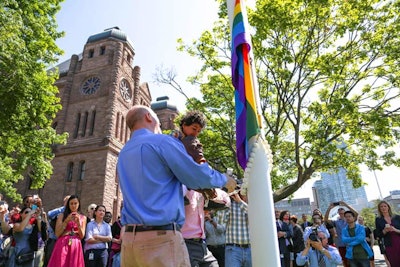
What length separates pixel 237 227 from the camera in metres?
5.05

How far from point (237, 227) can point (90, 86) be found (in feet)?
100

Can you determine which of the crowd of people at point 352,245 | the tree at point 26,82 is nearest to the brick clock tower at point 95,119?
the tree at point 26,82

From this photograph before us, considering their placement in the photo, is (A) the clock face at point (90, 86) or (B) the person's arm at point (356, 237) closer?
(B) the person's arm at point (356, 237)

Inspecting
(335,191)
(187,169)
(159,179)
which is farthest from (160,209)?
(335,191)

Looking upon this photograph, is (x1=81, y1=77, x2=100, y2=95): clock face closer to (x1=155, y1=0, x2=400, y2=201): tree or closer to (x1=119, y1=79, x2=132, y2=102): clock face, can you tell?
(x1=119, y1=79, x2=132, y2=102): clock face

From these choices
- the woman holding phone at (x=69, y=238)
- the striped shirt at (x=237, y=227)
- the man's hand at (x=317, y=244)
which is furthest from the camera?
the man's hand at (x=317, y=244)

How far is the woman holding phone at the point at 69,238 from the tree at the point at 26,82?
727cm

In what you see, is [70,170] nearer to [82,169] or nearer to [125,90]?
[82,169]

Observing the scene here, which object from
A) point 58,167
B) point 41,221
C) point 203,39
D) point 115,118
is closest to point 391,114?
point 203,39

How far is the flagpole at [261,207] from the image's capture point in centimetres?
239

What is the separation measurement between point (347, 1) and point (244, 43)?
11732mm

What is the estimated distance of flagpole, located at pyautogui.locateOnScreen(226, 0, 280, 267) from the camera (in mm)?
2391

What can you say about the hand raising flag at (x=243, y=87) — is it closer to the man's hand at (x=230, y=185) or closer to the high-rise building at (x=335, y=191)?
the man's hand at (x=230, y=185)

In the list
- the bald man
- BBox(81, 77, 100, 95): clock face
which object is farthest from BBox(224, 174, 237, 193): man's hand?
BBox(81, 77, 100, 95): clock face
